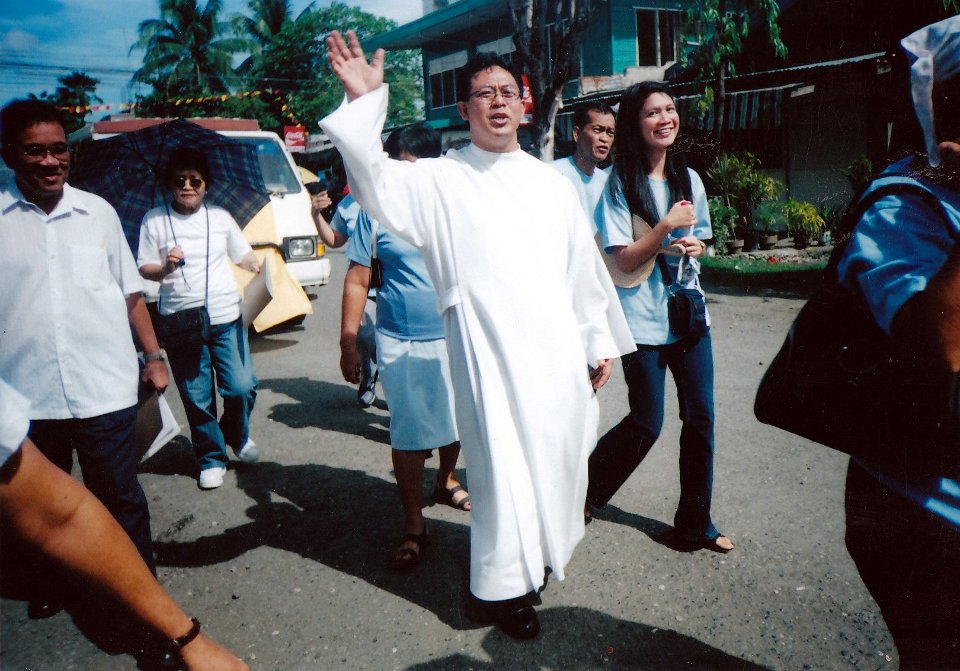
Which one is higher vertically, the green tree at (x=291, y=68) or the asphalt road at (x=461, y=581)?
the green tree at (x=291, y=68)

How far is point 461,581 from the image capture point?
3.16 m

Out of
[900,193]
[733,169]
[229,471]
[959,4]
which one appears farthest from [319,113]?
[900,193]

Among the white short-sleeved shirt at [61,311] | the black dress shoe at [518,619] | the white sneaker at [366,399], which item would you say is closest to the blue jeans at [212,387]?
the white sneaker at [366,399]

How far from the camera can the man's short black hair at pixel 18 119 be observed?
271 centimetres

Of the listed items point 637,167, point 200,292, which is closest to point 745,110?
point 637,167

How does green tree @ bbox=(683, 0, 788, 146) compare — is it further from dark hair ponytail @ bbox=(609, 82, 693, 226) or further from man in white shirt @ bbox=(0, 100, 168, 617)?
man in white shirt @ bbox=(0, 100, 168, 617)

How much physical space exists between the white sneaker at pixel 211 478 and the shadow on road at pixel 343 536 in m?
0.14

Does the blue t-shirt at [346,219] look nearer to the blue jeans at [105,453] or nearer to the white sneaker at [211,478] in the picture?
the white sneaker at [211,478]

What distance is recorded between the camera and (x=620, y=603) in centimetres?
291

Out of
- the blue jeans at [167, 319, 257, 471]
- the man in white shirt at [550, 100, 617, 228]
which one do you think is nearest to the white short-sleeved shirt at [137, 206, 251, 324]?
the blue jeans at [167, 319, 257, 471]

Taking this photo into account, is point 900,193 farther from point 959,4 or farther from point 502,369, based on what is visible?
point 959,4

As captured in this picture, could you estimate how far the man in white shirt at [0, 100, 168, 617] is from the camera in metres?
2.71

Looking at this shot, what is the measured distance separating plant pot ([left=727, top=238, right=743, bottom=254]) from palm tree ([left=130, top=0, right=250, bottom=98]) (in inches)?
347

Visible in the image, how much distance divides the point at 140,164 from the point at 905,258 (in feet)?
14.0
